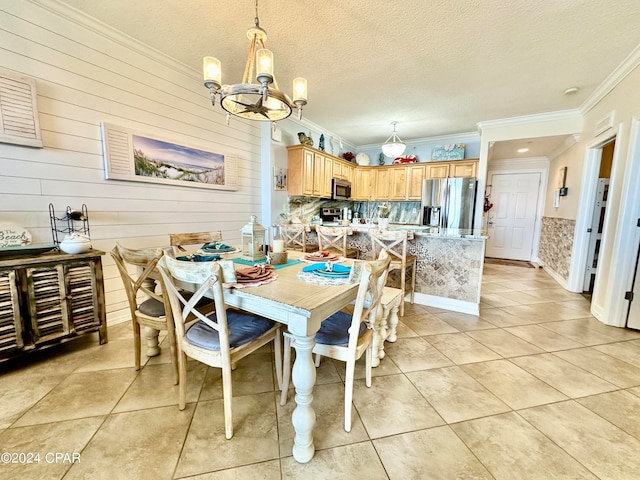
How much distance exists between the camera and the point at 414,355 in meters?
2.11

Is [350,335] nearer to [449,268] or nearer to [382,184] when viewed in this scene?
[449,268]

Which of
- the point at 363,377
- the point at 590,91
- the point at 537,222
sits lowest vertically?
the point at 363,377

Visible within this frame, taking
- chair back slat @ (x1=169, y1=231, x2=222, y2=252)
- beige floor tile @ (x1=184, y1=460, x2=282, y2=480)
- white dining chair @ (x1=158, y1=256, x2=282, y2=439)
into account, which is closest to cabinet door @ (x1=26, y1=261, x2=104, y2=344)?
chair back slat @ (x1=169, y1=231, x2=222, y2=252)

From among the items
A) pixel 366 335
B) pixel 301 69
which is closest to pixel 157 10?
pixel 301 69

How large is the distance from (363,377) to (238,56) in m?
3.16

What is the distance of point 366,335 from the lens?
4.94 ft

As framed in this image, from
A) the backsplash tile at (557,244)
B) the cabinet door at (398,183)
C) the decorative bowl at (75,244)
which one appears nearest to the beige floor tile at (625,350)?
the backsplash tile at (557,244)

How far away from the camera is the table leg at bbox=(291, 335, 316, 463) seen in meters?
1.14

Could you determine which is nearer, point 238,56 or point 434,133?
point 238,56

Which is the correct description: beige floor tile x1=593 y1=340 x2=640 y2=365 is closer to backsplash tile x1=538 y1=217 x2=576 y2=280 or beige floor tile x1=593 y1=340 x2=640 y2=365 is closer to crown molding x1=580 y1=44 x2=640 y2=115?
backsplash tile x1=538 y1=217 x2=576 y2=280

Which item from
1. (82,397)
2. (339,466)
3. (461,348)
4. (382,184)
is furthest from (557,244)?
(82,397)

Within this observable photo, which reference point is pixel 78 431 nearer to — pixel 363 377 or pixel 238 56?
pixel 363 377

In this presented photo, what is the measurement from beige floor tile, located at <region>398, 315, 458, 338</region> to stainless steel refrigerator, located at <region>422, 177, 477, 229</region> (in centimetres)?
254

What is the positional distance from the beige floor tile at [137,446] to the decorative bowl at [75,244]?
4.19 ft
